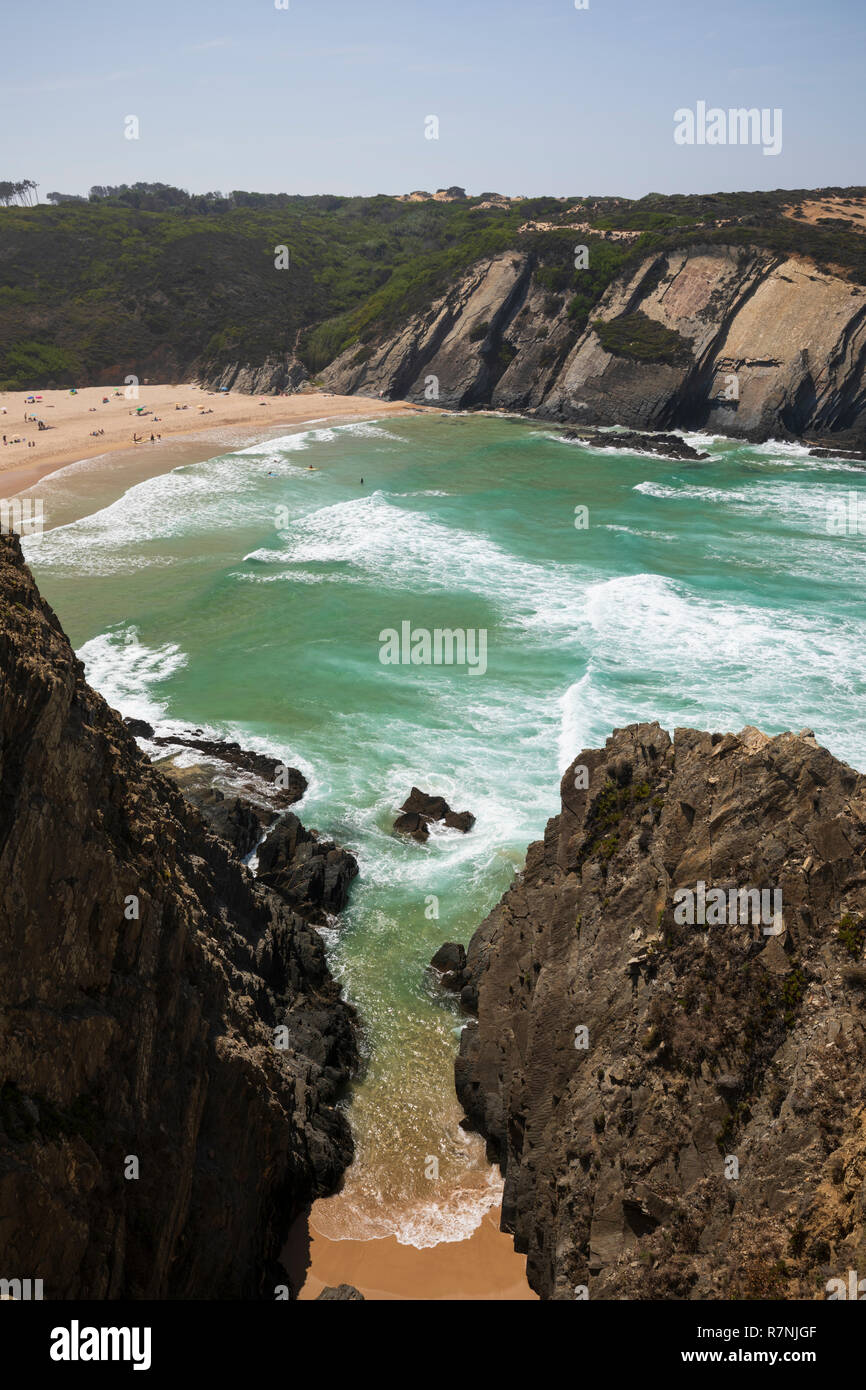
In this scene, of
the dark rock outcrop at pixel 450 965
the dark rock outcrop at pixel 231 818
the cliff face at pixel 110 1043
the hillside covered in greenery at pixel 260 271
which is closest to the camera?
the cliff face at pixel 110 1043

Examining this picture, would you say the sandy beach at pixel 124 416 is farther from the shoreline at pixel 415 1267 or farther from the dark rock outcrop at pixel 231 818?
the shoreline at pixel 415 1267

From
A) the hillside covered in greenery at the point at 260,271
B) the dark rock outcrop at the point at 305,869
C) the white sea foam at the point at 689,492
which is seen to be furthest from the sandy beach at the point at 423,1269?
the hillside covered in greenery at the point at 260,271

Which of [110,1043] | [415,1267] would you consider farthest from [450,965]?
[110,1043]

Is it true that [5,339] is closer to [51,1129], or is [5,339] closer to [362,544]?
[362,544]

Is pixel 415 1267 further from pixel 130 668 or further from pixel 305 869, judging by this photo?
pixel 130 668

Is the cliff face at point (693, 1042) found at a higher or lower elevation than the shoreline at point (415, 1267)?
higher

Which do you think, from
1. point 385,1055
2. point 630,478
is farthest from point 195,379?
point 385,1055
